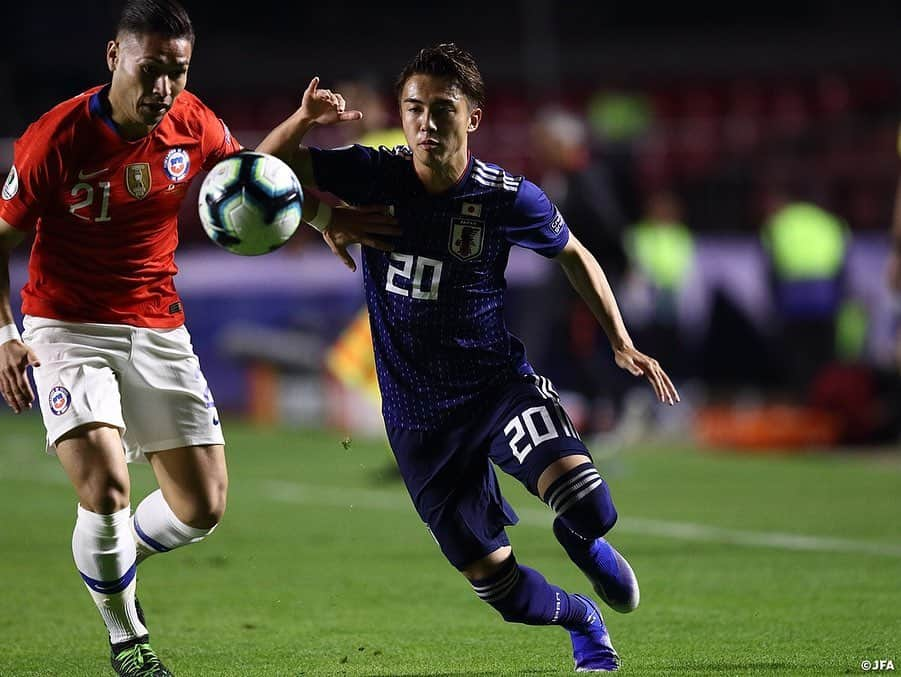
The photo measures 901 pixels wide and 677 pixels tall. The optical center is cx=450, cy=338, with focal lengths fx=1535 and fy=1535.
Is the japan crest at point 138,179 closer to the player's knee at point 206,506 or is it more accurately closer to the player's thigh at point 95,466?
the player's thigh at point 95,466

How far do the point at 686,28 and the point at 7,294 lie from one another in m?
26.8

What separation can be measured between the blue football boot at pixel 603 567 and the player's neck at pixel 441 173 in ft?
3.80

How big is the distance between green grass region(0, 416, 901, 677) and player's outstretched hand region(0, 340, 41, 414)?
100 cm

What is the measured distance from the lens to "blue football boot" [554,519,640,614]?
16.4 feet

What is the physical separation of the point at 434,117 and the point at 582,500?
4.32 feet

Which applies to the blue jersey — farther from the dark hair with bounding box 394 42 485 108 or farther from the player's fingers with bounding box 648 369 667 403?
the player's fingers with bounding box 648 369 667 403

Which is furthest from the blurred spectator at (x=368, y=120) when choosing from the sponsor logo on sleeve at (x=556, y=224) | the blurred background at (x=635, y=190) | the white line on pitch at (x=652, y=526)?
the sponsor logo on sleeve at (x=556, y=224)

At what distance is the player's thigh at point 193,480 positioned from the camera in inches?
204

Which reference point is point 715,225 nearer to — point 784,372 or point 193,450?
point 784,372

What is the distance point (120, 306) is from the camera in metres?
5.13

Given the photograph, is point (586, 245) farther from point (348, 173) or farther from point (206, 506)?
point (206, 506)

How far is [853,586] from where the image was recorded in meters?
6.67

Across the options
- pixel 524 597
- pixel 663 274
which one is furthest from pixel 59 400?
pixel 663 274

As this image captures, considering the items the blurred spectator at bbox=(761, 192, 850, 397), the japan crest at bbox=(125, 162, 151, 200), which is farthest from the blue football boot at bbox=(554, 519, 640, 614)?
the blurred spectator at bbox=(761, 192, 850, 397)
